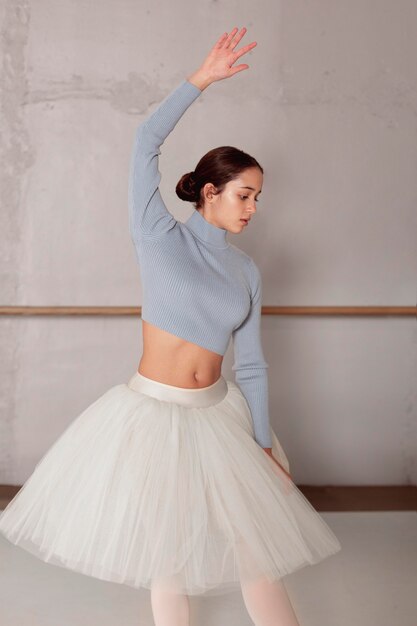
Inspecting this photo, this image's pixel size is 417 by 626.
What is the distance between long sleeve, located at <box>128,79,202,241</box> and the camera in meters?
1.61

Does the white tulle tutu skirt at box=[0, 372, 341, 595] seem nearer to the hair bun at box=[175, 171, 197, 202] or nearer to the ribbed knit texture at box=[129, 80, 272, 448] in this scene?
the ribbed knit texture at box=[129, 80, 272, 448]

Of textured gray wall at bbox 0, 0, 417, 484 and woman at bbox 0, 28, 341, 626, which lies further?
textured gray wall at bbox 0, 0, 417, 484

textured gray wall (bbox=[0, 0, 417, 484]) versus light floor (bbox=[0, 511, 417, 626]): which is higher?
textured gray wall (bbox=[0, 0, 417, 484])

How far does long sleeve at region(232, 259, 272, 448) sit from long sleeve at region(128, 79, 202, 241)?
0.29m

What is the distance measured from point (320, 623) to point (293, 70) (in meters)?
2.23

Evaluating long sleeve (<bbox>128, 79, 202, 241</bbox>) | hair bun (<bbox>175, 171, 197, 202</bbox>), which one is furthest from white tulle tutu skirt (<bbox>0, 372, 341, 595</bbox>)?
→ hair bun (<bbox>175, 171, 197, 202</bbox>)

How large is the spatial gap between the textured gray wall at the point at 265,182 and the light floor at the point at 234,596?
84 cm

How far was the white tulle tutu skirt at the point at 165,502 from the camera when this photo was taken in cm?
149

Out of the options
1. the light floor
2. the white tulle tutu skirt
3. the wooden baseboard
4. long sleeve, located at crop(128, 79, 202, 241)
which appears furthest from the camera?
the wooden baseboard

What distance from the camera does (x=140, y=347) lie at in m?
3.26

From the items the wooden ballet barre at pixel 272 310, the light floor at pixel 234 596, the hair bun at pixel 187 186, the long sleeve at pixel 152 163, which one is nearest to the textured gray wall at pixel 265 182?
the wooden ballet barre at pixel 272 310

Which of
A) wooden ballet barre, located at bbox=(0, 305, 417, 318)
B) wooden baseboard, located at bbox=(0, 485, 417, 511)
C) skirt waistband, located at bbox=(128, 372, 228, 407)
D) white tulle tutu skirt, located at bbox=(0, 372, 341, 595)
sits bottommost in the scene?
wooden baseboard, located at bbox=(0, 485, 417, 511)

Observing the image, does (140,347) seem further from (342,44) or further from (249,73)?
(342,44)

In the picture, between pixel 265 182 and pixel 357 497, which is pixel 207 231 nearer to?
pixel 265 182
